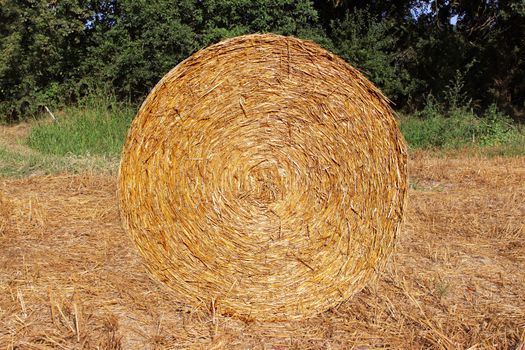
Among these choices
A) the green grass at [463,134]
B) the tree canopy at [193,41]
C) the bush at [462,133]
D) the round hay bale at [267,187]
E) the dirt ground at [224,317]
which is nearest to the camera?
the dirt ground at [224,317]

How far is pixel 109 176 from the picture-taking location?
7.50m

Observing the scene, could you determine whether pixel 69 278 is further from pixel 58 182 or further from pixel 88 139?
pixel 88 139

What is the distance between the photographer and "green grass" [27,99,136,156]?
1023cm

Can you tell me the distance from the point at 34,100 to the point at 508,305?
540 inches

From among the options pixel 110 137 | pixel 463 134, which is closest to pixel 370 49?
pixel 463 134

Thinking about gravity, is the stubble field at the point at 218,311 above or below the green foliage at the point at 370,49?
below

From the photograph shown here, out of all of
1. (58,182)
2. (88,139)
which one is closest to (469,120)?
(88,139)

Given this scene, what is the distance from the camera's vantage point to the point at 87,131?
11.3 m

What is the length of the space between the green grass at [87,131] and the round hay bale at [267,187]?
630cm

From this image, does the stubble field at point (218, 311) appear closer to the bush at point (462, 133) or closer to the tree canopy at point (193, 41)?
the bush at point (462, 133)

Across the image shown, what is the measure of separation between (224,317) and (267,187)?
2.85ft

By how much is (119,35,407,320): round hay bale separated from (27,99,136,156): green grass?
248 inches

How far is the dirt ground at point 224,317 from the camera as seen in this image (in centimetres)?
320

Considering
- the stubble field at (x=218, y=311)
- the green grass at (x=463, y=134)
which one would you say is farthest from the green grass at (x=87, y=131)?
the green grass at (x=463, y=134)
